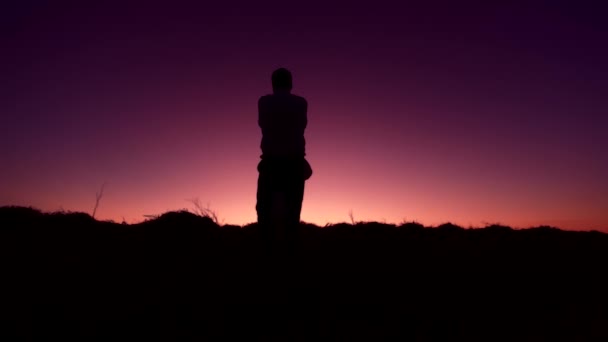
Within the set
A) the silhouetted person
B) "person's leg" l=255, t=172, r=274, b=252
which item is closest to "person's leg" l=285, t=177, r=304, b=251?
the silhouetted person

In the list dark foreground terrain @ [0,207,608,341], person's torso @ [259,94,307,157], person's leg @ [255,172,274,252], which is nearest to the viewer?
dark foreground terrain @ [0,207,608,341]

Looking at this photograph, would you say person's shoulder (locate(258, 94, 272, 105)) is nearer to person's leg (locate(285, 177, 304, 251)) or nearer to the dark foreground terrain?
person's leg (locate(285, 177, 304, 251))

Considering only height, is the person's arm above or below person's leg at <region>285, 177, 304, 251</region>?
above

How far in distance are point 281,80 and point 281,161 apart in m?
0.93

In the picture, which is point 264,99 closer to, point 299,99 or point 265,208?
point 299,99

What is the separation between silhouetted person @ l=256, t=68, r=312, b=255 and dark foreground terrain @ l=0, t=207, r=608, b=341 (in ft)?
1.39

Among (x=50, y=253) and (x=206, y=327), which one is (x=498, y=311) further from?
(x=50, y=253)

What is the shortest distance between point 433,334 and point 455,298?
105 cm

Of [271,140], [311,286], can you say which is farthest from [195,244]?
[311,286]

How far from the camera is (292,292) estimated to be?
4.63 m

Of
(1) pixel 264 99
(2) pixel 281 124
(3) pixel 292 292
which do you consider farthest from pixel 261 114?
(3) pixel 292 292

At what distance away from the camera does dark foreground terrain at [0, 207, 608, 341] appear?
3.76 m

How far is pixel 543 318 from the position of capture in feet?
13.6

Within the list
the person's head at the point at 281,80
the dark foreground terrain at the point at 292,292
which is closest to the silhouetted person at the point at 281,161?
the person's head at the point at 281,80
